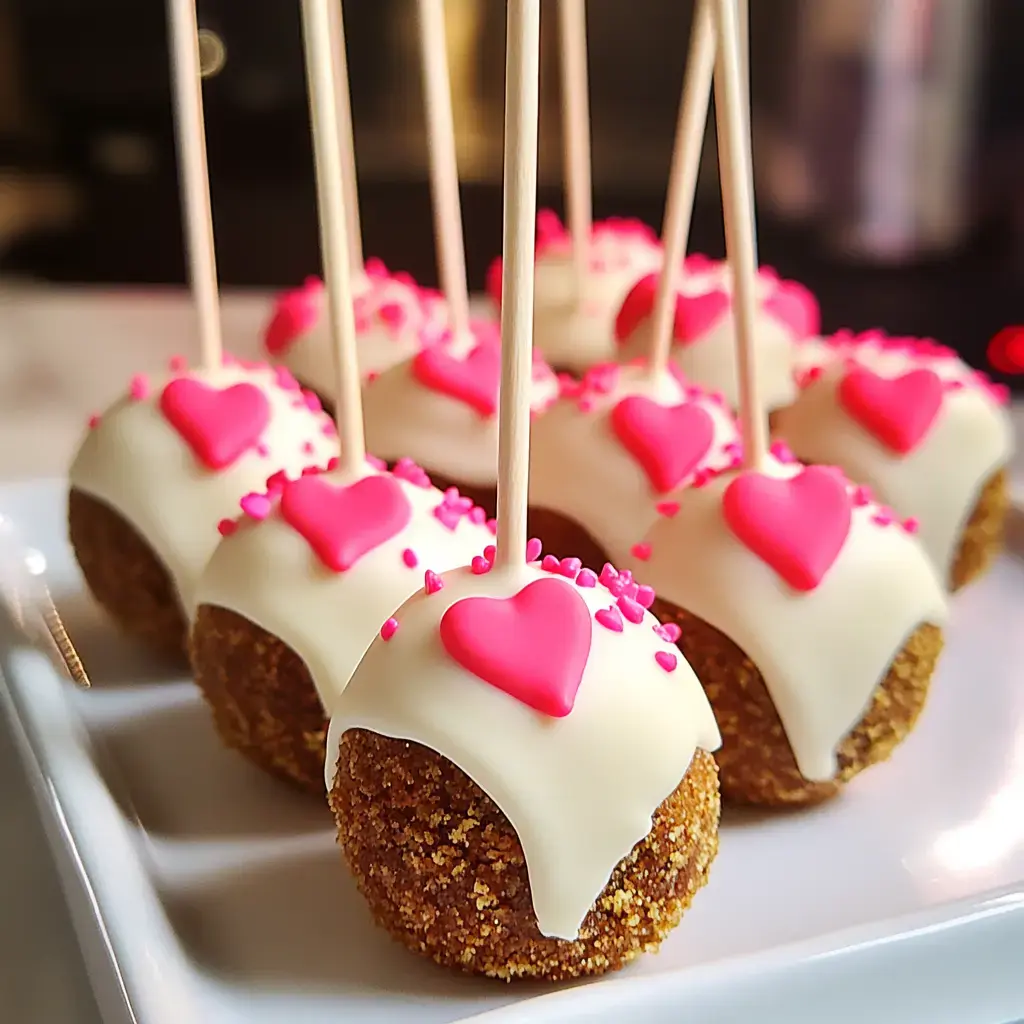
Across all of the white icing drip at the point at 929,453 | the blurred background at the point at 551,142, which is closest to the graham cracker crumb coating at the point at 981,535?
the white icing drip at the point at 929,453

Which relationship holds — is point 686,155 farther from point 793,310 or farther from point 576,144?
point 793,310

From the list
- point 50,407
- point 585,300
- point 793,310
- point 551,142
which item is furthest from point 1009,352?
point 551,142

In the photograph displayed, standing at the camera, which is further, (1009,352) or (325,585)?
(1009,352)

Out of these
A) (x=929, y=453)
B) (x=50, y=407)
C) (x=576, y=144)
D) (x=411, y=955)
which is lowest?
(x=50, y=407)

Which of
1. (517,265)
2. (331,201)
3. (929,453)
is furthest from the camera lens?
(929,453)

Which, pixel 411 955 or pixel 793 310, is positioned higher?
pixel 793 310

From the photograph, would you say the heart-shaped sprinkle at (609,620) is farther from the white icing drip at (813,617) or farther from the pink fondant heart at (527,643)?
the white icing drip at (813,617)

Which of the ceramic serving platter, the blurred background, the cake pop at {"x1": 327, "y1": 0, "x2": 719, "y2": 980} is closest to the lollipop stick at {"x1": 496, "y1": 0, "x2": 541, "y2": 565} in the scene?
the cake pop at {"x1": 327, "y1": 0, "x2": 719, "y2": 980}

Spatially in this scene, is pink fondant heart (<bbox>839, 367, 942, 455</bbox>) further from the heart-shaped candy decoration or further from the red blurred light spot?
the heart-shaped candy decoration
